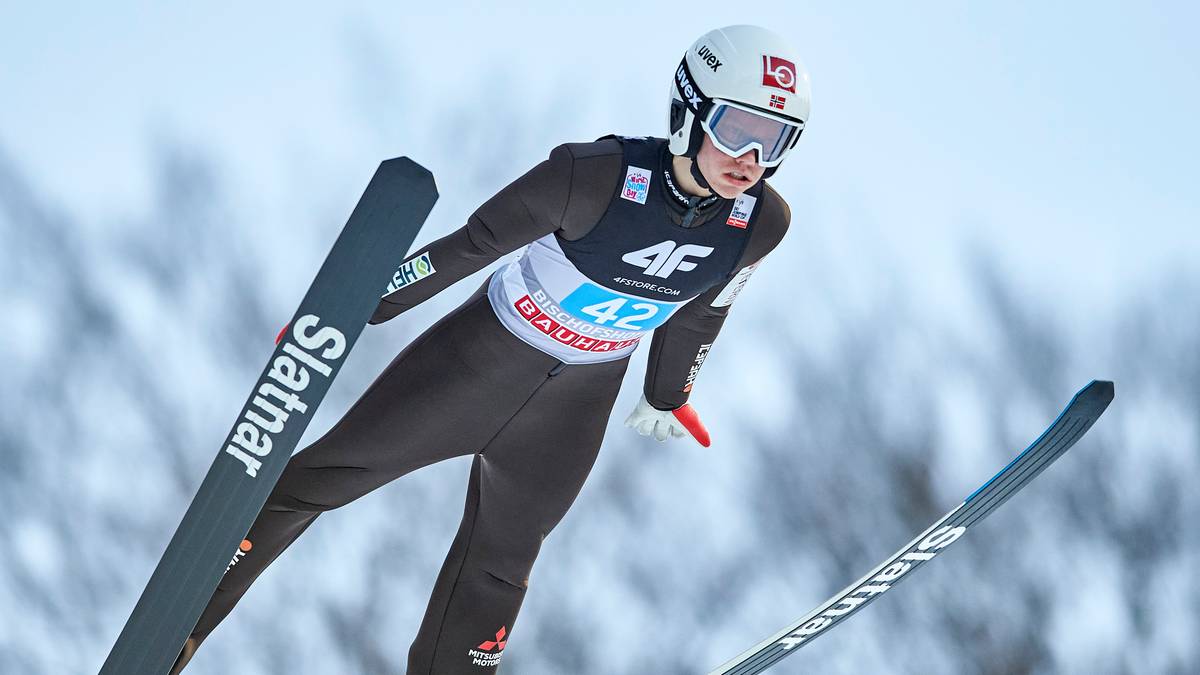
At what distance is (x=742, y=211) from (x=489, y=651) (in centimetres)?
106

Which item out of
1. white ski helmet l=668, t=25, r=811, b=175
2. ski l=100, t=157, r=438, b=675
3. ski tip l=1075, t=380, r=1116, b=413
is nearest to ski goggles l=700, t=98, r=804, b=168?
white ski helmet l=668, t=25, r=811, b=175

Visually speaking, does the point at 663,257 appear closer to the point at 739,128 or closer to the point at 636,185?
the point at 636,185

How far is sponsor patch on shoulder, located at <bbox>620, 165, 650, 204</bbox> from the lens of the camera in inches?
97.2

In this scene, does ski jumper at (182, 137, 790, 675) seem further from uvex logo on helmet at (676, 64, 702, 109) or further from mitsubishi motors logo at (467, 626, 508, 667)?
uvex logo on helmet at (676, 64, 702, 109)

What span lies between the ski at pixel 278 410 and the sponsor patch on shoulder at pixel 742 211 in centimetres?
71

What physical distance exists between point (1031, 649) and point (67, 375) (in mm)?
3557

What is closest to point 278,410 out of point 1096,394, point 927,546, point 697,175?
point 697,175

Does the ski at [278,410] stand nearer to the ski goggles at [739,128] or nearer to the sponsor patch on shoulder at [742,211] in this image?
the ski goggles at [739,128]

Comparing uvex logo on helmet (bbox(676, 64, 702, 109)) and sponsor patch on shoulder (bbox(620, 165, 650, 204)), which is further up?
uvex logo on helmet (bbox(676, 64, 702, 109))

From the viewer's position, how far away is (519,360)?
2.63 meters

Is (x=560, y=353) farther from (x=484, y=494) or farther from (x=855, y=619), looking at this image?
(x=855, y=619)

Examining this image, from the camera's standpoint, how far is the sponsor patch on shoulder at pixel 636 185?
247cm

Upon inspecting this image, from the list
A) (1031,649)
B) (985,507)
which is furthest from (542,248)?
(1031,649)

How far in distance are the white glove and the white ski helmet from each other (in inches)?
30.6
